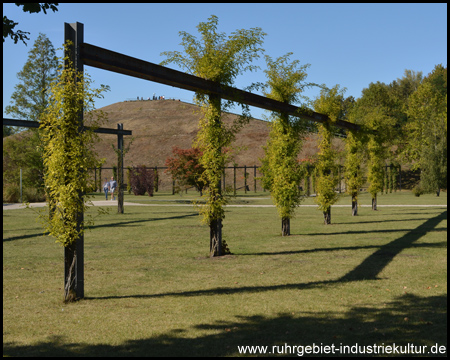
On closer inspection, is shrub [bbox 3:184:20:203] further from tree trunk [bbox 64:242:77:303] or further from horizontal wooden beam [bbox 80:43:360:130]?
tree trunk [bbox 64:242:77:303]

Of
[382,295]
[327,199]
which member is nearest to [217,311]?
[382,295]

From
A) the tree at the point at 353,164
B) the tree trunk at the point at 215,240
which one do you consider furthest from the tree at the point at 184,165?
the tree trunk at the point at 215,240

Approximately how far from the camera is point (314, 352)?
4.75 metres

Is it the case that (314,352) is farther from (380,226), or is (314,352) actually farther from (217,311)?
(380,226)

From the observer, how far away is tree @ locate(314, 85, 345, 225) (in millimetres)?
17062

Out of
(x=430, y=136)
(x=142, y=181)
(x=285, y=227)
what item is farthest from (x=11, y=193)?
(x=430, y=136)

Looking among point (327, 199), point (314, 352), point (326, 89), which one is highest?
point (326, 89)

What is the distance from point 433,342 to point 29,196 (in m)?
31.0

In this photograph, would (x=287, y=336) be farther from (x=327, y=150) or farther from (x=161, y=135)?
(x=161, y=135)

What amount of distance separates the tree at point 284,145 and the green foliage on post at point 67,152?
793 centimetres

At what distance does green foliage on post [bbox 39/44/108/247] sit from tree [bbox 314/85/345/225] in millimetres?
11620

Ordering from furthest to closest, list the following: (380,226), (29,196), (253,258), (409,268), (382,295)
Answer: (29,196) < (380,226) < (253,258) < (409,268) < (382,295)

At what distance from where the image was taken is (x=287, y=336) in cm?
522

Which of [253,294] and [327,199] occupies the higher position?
[327,199]
